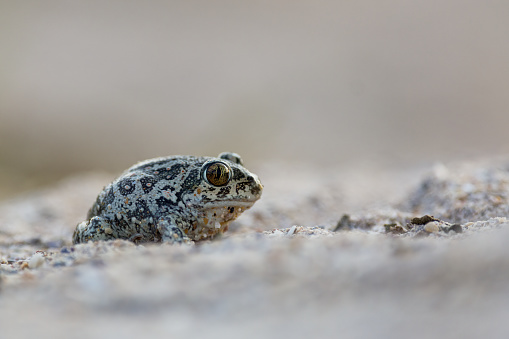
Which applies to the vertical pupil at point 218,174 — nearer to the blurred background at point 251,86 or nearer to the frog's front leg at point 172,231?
the frog's front leg at point 172,231

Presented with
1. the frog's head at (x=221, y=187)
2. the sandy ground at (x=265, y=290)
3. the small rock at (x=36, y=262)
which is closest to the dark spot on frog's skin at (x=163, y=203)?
the frog's head at (x=221, y=187)

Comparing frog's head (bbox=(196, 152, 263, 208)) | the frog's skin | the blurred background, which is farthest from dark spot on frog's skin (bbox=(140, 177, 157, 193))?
the blurred background

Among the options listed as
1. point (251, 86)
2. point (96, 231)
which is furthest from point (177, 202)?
point (251, 86)

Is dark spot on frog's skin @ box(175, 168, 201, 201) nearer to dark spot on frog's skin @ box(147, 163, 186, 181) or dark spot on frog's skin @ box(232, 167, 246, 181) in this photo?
dark spot on frog's skin @ box(147, 163, 186, 181)

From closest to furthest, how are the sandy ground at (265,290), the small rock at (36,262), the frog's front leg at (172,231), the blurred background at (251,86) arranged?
the sandy ground at (265,290) → the small rock at (36,262) → the frog's front leg at (172,231) → the blurred background at (251,86)

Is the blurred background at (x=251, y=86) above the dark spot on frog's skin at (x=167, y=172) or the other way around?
above

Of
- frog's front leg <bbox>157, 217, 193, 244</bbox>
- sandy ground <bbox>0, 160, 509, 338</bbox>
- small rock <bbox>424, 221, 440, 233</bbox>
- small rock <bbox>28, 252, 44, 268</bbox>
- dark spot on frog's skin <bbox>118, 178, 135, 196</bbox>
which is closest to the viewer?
sandy ground <bbox>0, 160, 509, 338</bbox>
